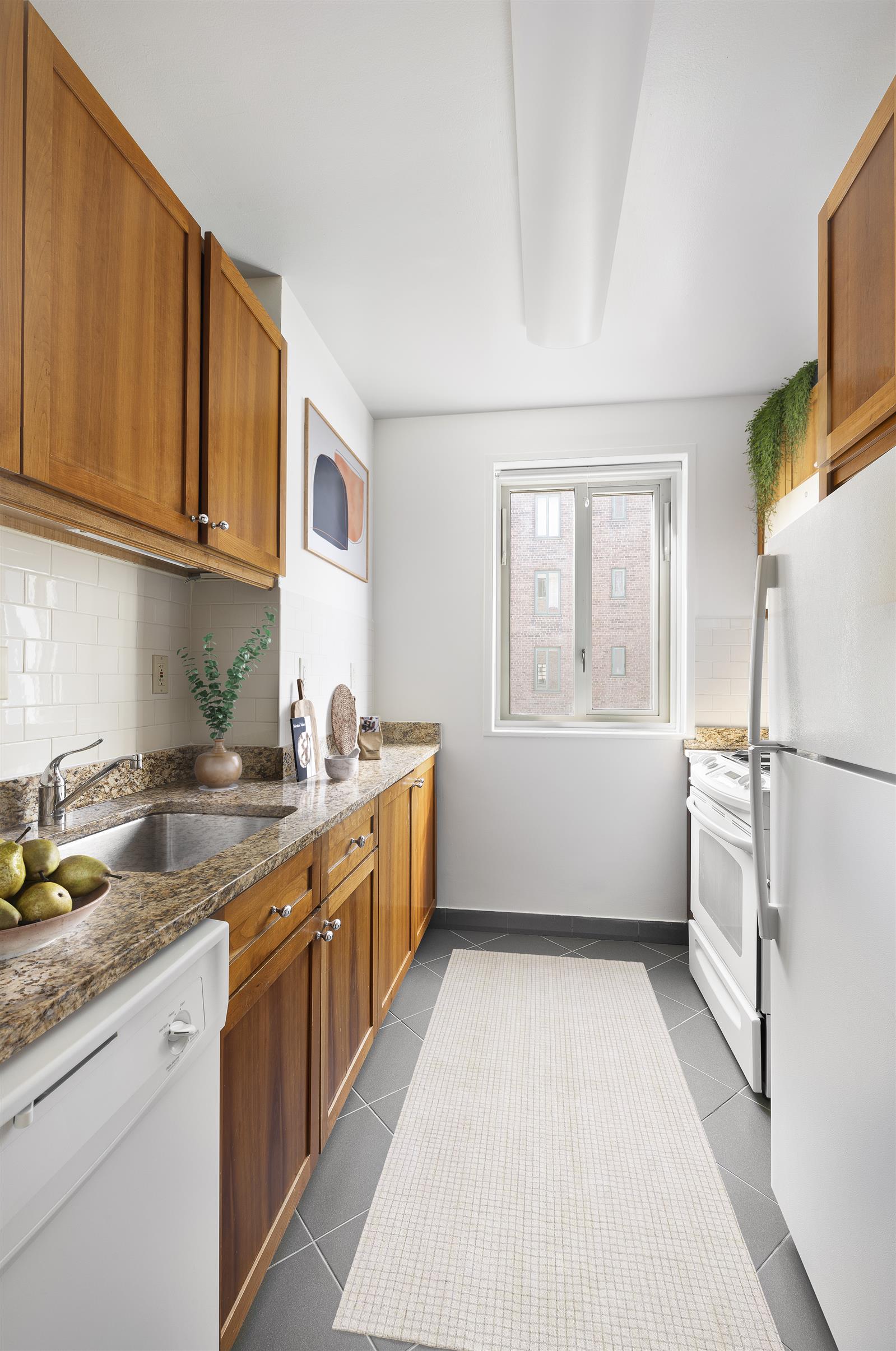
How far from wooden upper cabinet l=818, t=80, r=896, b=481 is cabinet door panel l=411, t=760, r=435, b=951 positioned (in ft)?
6.17

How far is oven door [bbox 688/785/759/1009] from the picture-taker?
2.01 meters

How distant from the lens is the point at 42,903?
2.63 feet

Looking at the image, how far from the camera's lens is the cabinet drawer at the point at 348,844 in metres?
1.58

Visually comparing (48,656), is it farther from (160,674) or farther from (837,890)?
(837,890)

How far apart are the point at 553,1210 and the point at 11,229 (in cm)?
221

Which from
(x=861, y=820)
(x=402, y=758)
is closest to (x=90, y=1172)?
(x=861, y=820)

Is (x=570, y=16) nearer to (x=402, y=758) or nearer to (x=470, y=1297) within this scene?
(x=402, y=758)

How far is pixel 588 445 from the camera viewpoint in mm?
3229

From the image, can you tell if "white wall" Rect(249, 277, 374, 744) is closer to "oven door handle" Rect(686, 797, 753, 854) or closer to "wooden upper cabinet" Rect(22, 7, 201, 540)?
"wooden upper cabinet" Rect(22, 7, 201, 540)

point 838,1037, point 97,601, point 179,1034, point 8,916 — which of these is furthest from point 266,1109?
point 97,601

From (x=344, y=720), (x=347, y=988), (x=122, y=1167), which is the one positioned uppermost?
(x=344, y=720)

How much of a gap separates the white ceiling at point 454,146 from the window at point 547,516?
3.06 ft

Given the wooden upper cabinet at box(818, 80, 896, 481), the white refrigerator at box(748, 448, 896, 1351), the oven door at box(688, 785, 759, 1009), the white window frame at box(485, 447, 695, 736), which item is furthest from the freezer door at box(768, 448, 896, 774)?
the white window frame at box(485, 447, 695, 736)

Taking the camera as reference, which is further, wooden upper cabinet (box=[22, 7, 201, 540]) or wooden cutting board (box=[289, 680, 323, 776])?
wooden cutting board (box=[289, 680, 323, 776])
